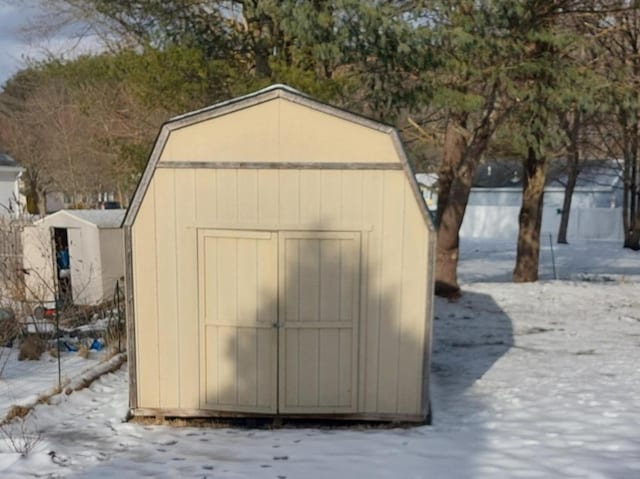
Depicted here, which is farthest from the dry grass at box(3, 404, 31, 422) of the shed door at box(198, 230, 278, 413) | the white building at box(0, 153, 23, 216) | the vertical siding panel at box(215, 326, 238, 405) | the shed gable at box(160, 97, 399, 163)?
the white building at box(0, 153, 23, 216)

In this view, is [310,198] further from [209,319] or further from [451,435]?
[451,435]

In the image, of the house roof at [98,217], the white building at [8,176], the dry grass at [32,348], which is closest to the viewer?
the dry grass at [32,348]

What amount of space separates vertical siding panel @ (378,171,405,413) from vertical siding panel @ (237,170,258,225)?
3.61 ft

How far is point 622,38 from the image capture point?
10.9 meters

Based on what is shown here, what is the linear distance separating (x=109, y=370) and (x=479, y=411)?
3941mm

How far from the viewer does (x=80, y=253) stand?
10.0 m

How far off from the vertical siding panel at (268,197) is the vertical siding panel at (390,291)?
93 centimetres

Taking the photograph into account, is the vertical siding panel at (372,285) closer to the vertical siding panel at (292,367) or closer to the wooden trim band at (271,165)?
the wooden trim band at (271,165)

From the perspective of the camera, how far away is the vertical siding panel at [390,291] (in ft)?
14.7

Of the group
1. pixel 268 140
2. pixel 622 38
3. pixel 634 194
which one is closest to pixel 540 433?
pixel 268 140

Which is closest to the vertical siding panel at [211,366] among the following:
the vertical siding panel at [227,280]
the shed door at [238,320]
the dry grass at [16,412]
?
the shed door at [238,320]

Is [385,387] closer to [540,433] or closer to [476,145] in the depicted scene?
[540,433]

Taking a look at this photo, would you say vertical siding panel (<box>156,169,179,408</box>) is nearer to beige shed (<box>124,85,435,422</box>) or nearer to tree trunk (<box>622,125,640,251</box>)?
beige shed (<box>124,85,435,422</box>)

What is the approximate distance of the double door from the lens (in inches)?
179
